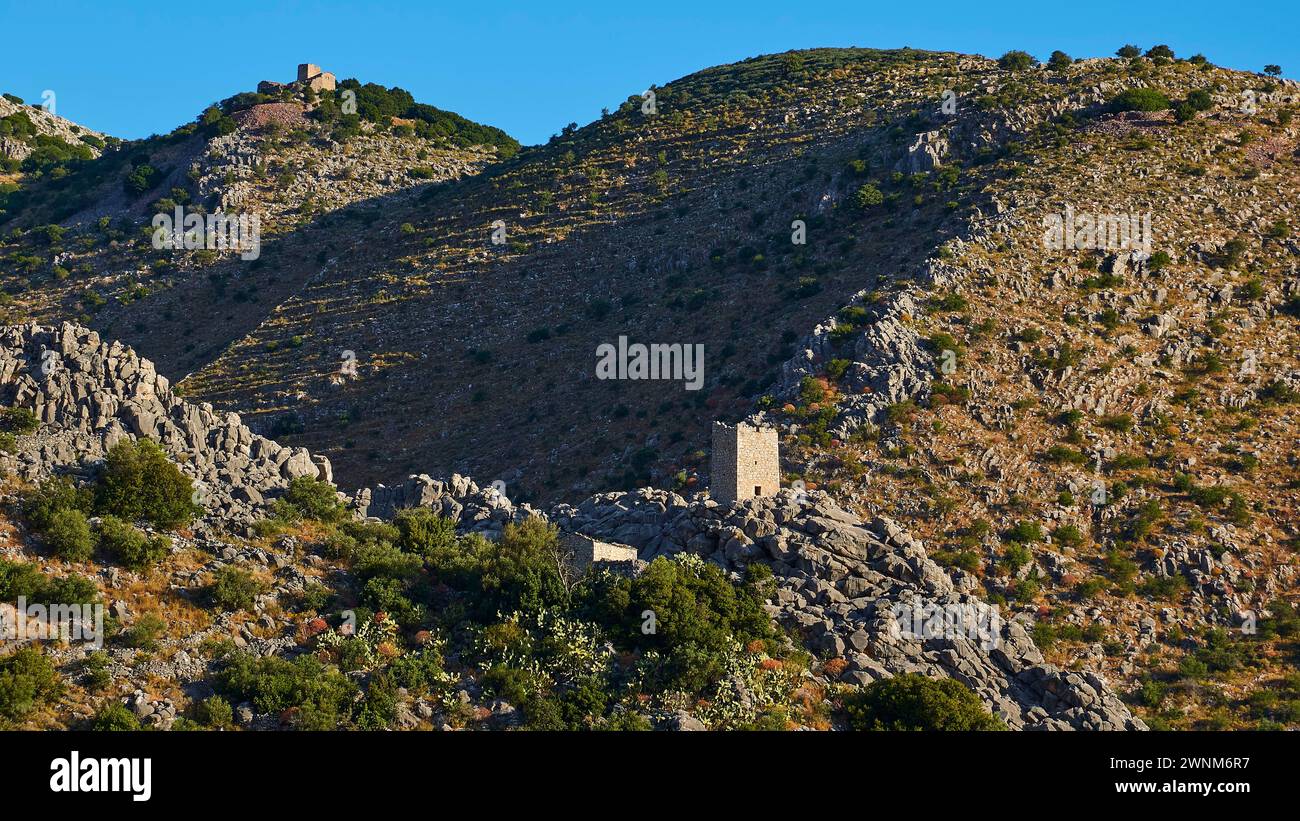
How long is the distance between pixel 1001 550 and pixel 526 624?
56.5 feet

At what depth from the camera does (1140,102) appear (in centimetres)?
8512

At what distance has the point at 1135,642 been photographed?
5497 cm

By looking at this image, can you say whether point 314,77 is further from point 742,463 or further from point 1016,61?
point 742,463

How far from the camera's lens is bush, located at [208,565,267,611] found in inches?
1864

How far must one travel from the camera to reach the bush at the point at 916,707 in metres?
45.2

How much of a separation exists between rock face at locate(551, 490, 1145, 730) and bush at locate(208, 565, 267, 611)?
423 inches

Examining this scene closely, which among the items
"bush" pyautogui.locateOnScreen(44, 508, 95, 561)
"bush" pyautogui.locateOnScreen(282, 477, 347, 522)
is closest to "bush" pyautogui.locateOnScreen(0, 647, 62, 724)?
"bush" pyautogui.locateOnScreen(44, 508, 95, 561)

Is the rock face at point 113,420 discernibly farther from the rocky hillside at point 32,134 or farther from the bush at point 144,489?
the rocky hillside at point 32,134

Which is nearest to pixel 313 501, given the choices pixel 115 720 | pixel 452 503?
pixel 452 503

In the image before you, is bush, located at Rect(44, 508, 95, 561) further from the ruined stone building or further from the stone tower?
the ruined stone building
